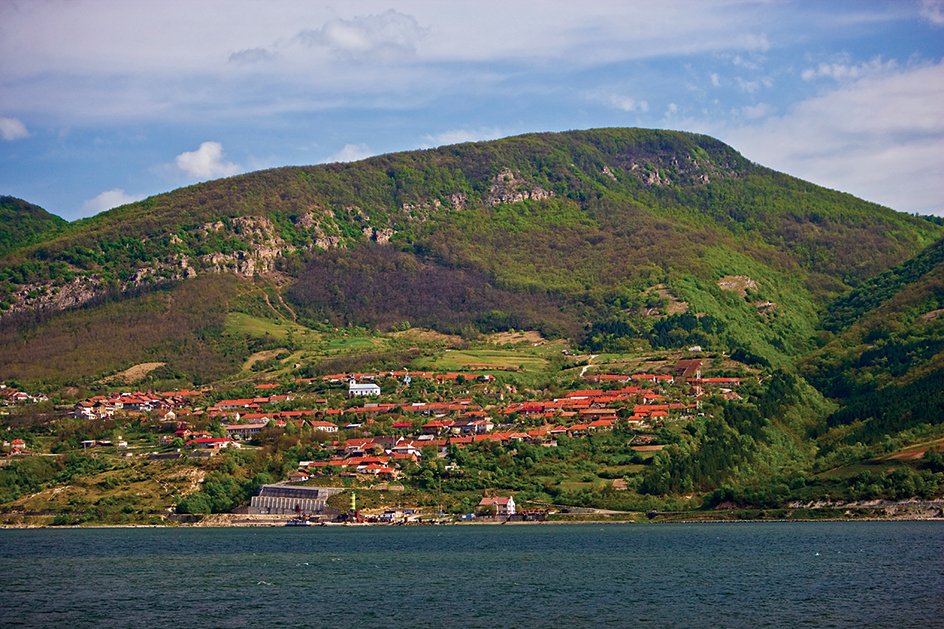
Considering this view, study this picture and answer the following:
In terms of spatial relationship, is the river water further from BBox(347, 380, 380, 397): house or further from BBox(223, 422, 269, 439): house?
BBox(347, 380, 380, 397): house

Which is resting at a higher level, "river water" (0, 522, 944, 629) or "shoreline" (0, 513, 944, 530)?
"shoreline" (0, 513, 944, 530)

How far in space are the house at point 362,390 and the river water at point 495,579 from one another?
185 feet

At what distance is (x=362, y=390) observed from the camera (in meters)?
160

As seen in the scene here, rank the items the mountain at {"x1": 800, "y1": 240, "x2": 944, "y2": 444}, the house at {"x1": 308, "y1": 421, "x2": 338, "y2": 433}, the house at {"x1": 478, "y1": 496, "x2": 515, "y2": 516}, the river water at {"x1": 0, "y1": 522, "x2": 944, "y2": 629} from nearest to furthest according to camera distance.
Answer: the river water at {"x1": 0, "y1": 522, "x2": 944, "y2": 629}
the house at {"x1": 478, "y1": 496, "x2": 515, "y2": 516}
the mountain at {"x1": 800, "y1": 240, "x2": 944, "y2": 444}
the house at {"x1": 308, "y1": 421, "x2": 338, "y2": 433}

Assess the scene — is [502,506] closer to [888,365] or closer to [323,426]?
[323,426]

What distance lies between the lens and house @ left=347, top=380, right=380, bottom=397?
520 ft

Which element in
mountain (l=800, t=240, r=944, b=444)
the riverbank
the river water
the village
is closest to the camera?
the river water

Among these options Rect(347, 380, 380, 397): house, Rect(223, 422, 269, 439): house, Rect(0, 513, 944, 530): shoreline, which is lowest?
Rect(0, 513, 944, 530): shoreline

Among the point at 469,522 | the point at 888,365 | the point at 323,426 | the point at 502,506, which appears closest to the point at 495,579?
the point at 469,522

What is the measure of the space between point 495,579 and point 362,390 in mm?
94310

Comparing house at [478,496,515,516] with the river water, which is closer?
the river water

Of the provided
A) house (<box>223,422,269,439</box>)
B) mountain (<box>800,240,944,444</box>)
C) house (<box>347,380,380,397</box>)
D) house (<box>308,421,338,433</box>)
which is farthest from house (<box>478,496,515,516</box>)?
house (<box>347,380,380,397</box>)

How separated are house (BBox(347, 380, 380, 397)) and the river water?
56.5 meters

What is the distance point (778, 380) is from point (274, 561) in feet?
292
